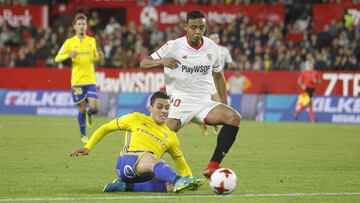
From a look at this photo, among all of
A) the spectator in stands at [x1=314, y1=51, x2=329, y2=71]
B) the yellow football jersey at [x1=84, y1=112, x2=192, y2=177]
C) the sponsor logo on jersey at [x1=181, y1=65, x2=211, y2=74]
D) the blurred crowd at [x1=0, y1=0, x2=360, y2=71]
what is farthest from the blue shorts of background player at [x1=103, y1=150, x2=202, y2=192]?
the spectator in stands at [x1=314, y1=51, x2=329, y2=71]

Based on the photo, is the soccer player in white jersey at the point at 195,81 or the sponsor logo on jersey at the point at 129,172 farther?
the soccer player in white jersey at the point at 195,81

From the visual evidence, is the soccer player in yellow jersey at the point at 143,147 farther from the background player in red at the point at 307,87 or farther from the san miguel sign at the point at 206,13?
the san miguel sign at the point at 206,13

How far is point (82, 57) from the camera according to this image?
1975 cm

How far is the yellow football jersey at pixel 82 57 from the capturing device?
19.6m

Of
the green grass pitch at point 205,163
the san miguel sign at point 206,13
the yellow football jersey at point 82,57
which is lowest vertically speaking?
the green grass pitch at point 205,163

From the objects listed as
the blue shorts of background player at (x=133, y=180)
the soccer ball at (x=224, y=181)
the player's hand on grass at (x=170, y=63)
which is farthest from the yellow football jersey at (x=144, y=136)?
the player's hand on grass at (x=170, y=63)

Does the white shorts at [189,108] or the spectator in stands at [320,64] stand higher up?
the white shorts at [189,108]

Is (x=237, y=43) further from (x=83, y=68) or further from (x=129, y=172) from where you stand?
(x=129, y=172)

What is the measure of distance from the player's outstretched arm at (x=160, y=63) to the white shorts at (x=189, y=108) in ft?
2.00

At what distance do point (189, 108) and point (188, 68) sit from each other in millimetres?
538

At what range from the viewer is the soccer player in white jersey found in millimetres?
11828

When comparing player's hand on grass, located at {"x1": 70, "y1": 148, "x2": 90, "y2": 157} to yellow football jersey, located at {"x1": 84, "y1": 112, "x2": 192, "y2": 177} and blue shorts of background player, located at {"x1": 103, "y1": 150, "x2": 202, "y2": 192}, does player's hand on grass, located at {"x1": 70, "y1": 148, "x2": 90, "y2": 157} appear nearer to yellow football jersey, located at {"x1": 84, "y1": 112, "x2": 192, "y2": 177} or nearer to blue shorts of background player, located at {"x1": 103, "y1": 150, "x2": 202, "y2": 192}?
yellow football jersey, located at {"x1": 84, "y1": 112, "x2": 192, "y2": 177}

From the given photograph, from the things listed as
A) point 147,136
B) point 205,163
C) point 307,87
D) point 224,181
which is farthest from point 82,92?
point 307,87

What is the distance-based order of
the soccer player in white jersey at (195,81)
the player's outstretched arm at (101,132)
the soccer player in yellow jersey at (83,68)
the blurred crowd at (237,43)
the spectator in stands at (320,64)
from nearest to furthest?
the player's outstretched arm at (101,132) < the soccer player in white jersey at (195,81) < the soccer player in yellow jersey at (83,68) < the spectator in stands at (320,64) < the blurred crowd at (237,43)
